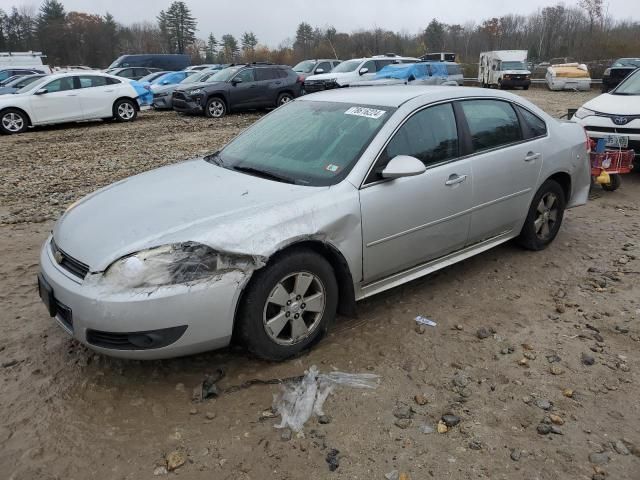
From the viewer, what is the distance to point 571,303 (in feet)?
13.0

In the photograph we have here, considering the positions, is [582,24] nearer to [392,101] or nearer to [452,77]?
[452,77]

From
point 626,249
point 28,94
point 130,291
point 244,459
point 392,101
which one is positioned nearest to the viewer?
point 244,459

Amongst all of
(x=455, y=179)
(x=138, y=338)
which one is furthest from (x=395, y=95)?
(x=138, y=338)

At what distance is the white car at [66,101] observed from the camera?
13281 millimetres

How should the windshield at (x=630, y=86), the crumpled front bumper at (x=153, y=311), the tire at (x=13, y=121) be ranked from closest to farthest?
the crumpled front bumper at (x=153, y=311) < the windshield at (x=630, y=86) < the tire at (x=13, y=121)

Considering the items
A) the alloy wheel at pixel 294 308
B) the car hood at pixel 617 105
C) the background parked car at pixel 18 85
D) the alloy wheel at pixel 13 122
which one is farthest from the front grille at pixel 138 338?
the background parked car at pixel 18 85

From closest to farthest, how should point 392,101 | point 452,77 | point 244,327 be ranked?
point 244,327
point 392,101
point 452,77

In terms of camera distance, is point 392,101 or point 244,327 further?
point 392,101

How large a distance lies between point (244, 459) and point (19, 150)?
1067 cm

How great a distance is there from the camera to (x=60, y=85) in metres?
13.8

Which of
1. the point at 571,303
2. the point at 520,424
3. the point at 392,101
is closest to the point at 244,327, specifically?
the point at 520,424

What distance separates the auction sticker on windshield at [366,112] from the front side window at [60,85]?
41.2 ft

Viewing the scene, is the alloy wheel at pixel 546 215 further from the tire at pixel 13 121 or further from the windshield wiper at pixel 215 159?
the tire at pixel 13 121

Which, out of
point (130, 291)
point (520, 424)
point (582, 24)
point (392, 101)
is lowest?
point (520, 424)
